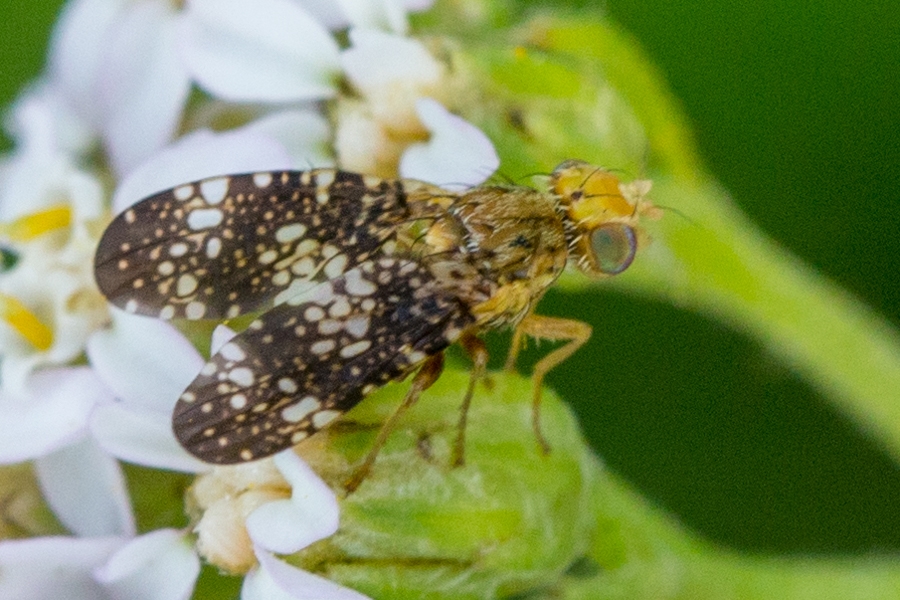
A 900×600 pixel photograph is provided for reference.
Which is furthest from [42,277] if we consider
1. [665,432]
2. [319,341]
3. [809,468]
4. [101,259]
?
[809,468]

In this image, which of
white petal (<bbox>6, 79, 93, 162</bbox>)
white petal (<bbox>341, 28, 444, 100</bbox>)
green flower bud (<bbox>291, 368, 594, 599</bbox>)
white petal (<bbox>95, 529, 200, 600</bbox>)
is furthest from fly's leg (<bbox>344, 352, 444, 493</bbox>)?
white petal (<bbox>6, 79, 93, 162</bbox>)

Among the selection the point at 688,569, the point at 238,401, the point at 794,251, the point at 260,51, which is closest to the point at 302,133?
the point at 260,51

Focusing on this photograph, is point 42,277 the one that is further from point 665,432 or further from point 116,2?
point 665,432

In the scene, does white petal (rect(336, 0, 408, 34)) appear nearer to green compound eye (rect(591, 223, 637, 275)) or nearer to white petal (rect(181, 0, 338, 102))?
white petal (rect(181, 0, 338, 102))

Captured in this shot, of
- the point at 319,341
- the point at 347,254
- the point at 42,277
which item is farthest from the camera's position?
the point at 42,277

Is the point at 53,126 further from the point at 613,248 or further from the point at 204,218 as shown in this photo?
the point at 613,248

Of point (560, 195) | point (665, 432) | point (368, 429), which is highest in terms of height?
point (560, 195)
